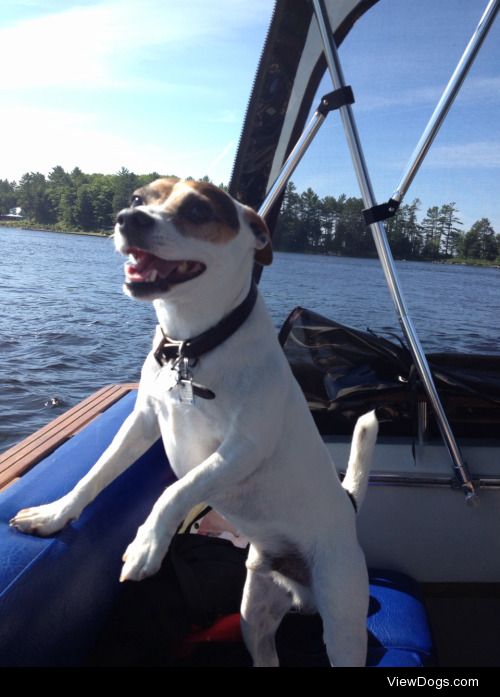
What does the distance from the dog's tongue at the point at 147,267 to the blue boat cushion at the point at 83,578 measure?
71 centimetres

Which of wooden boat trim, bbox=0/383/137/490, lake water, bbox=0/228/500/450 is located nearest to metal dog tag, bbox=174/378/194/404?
wooden boat trim, bbox=0/383/137/490

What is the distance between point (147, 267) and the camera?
1617 mm

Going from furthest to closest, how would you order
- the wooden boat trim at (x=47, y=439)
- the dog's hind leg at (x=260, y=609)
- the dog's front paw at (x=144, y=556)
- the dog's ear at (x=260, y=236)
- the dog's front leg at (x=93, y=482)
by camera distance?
1. the wooden boat trim at (x=47, y=439)
2. the dog's hind leg at (x=260, y=609)
3. the dog's ear at (x=260, y=236)
4. the dog's front leg at (x=93, y=482)
5. the dog's front paw at (x=144, y=556)

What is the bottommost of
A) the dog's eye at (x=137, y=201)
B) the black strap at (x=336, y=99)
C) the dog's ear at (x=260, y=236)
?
the dog's ear at (x=260, y=236)

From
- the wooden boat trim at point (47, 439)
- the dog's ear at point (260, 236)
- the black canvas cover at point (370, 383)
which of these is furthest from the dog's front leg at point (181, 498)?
the black canvas cover at point (370, 383)

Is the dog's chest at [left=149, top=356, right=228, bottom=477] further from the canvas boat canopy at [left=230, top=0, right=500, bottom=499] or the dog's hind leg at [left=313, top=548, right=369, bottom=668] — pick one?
the canvas boat canopy at [left=230, top=0, right=500, bottom=499]

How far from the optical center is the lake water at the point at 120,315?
126 inches

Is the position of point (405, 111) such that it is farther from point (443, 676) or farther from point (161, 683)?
point (161, 683)

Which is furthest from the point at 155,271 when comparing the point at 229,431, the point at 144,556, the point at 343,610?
the point at 343,610

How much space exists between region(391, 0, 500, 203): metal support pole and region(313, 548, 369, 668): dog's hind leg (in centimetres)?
156

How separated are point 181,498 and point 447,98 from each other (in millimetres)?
1932

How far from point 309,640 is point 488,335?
1.88m

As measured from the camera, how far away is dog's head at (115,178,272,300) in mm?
1550

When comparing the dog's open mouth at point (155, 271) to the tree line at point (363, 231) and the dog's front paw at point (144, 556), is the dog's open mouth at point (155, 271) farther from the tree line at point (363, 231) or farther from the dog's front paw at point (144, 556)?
the tree line at point (363, 231)
